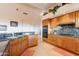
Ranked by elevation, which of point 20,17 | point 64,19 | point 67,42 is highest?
point 64,19

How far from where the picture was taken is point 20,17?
308 cm

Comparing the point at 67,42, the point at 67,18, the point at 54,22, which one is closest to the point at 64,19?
the point at 67,18

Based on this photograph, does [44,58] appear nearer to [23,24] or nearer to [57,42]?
[23,24]

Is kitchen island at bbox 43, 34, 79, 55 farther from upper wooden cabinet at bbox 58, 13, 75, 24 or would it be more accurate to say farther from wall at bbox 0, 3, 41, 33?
wall at bbox 0, 3, 41, 33

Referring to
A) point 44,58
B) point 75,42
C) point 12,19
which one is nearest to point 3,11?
point 12,19

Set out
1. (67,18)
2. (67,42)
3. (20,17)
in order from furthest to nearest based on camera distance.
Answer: (67,18) → (67,42) → (20,17)

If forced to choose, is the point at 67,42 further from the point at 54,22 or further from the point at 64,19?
the point at 54,22

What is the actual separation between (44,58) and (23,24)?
0.96 m

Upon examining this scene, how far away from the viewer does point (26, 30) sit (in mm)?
3223

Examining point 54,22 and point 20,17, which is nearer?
point 20,17

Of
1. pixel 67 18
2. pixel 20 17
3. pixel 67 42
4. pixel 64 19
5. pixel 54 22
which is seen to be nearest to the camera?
pixel 20 17

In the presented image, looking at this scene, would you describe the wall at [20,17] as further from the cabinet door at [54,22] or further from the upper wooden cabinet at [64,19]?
the cabinet door at [54,22]

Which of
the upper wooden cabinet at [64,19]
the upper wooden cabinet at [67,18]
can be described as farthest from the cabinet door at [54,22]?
the upper wooden cabinet at [67,18]

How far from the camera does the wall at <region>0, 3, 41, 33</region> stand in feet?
9.46
